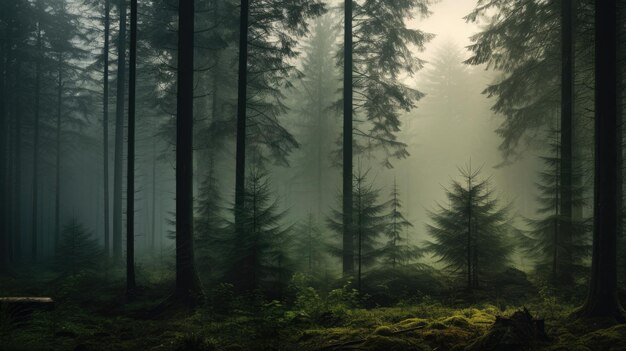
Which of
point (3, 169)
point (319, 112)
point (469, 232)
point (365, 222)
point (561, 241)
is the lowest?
point (561, 241)

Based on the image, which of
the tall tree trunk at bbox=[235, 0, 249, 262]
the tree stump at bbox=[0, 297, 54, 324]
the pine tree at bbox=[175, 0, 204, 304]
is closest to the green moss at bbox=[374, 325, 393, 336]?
the pine tree at bbox=[175, 0, 204, 304]

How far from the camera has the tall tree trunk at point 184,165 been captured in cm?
1110

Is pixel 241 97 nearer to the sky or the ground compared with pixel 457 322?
nearer to the sky

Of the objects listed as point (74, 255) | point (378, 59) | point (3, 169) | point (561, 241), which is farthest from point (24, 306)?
point (3, 169)

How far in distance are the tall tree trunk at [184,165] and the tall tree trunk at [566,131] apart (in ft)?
40.2

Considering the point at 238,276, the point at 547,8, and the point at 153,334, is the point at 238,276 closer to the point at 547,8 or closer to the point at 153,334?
the point at 153,334

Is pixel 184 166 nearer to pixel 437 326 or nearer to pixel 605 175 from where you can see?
pixel 437 326

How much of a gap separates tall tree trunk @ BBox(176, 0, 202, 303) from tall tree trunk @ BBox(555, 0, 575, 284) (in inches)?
482

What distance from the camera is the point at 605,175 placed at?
840 centimetres

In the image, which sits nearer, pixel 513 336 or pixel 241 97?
pixel 513 336

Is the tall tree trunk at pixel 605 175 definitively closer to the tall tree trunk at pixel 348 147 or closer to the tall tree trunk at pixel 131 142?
the tall tree trunk at pixel 348 147

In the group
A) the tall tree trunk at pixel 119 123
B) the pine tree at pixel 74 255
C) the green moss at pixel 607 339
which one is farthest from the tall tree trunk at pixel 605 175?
the tall tree trunk at pixel 119 123

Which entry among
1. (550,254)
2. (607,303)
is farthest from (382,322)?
(550,254)

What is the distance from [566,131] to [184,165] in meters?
13.2
